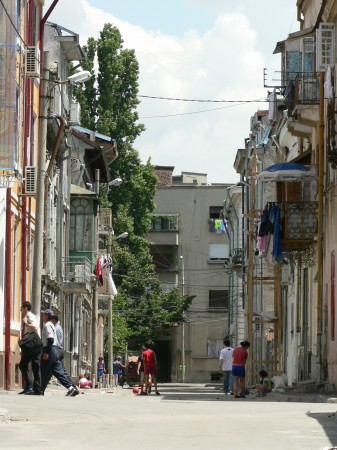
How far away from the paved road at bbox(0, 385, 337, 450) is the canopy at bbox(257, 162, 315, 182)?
52.0ft

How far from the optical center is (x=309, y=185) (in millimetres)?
38469

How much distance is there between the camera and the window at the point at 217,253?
343 ft

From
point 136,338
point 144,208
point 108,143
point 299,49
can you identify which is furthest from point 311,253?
point 136,338

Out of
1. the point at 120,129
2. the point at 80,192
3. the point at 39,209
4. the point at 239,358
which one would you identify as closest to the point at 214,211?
the point at 120,129

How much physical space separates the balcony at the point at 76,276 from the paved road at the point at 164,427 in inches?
995

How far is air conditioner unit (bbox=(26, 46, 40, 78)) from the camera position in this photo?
34000mm

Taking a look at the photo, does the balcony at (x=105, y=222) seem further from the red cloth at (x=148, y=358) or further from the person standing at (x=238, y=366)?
the person standing at (x=238, y=366)

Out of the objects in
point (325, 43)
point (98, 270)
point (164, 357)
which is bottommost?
point (164, 357)

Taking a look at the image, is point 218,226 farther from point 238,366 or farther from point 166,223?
point 238,366

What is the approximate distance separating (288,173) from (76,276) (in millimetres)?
12546

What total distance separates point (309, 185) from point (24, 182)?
827 cm

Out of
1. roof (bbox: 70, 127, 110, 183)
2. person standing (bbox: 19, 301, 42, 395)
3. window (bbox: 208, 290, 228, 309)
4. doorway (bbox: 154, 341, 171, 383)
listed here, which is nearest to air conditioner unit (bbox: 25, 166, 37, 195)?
person standing (bbox: 19, 301, 42, 395)

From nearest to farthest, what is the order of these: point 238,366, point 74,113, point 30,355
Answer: point 30,355, point 238,366, point 74,113

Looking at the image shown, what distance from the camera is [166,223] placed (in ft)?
345
